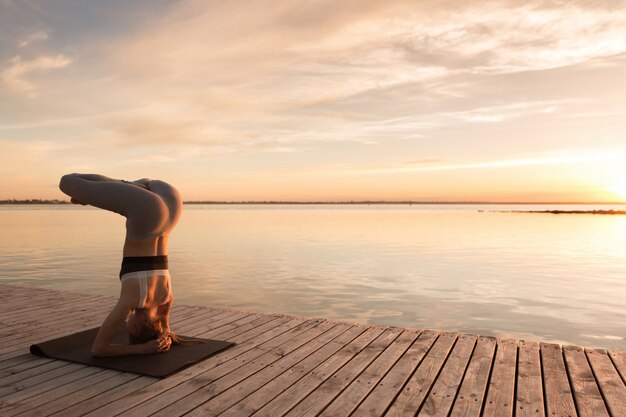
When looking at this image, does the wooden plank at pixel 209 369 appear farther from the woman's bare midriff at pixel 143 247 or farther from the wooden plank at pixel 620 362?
the wooden plank at pixel 620 362

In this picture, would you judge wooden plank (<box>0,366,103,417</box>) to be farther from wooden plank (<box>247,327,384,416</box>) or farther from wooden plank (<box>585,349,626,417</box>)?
wooden plank (<box>585,349,626,417</box>)

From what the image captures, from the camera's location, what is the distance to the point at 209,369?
5137 mm

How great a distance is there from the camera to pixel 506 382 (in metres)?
4.88

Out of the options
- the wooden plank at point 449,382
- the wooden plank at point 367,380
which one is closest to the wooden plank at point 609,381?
the wooden plank at point 449,382

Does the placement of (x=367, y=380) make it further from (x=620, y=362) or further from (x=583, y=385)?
(x=620, y=362)

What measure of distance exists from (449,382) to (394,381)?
54 centimetres

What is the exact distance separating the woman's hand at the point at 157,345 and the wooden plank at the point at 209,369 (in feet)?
1.81

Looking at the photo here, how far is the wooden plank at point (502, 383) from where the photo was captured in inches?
166

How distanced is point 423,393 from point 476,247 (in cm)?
2439

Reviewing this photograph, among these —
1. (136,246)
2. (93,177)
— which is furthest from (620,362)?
(93,177)

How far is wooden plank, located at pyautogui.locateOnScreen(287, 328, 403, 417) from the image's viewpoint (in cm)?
418

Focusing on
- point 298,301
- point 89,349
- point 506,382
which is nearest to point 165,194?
point 89,349

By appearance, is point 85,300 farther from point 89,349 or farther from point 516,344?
point 516,344

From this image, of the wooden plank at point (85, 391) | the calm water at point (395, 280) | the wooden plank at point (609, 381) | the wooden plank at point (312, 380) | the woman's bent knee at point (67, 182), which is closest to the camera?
the wooden plank at point (85, 391)
